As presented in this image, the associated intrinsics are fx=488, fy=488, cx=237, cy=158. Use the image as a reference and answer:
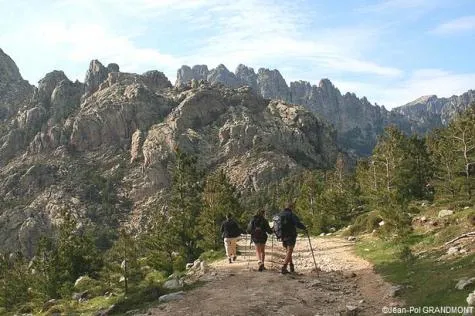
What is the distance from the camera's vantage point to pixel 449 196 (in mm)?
40031

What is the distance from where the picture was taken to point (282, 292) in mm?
17719

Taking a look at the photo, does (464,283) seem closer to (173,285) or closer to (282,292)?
(282,292)

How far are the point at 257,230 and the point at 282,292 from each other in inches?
175

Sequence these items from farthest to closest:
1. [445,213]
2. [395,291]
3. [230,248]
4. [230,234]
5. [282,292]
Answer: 1. [445,213]
2. [230,248]
3. [230,234]
4. [282,292]
5. [395,291]

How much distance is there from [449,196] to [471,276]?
87.8ft

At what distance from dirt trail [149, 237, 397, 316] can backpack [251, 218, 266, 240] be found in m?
1.53

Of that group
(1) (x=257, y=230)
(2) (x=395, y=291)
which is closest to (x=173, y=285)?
(1) (x=257, y=230)

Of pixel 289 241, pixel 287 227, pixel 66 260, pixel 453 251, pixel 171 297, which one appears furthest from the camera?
pixel 66 260

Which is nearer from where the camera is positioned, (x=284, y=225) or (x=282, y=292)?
(x=282, y=292)

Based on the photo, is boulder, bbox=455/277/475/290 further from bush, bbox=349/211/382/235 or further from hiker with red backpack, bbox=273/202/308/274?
bush, bbox=349/211/382/235

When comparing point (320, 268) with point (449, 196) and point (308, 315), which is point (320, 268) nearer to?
point (308, 315)

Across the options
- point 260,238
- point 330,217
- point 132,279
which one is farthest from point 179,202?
point 260,238

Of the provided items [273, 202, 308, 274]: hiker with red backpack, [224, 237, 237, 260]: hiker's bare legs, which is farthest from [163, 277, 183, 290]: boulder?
[224, 237, 237, 260]: hiker's bare legs

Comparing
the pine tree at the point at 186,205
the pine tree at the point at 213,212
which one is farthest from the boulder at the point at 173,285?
the pine tree at the point at 186,205
